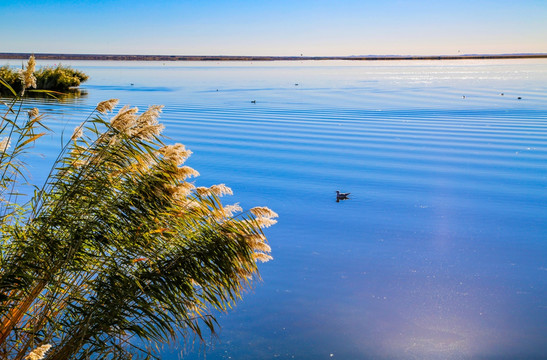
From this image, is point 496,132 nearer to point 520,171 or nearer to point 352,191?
point 520,171

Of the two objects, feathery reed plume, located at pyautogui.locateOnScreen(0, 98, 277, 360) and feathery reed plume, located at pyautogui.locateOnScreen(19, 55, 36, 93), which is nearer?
feathery reed plume, located at pyautogui.locateOnScreen(19, 55, 36, 93)

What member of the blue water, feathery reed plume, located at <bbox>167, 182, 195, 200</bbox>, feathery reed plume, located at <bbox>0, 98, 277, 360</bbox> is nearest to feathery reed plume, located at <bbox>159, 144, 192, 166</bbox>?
feathery reed plume, located at <bbox>0, 98, 277, 360</bbox>

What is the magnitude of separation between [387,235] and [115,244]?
903 centimetres

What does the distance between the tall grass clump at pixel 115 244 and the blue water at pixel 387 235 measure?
2.85 m

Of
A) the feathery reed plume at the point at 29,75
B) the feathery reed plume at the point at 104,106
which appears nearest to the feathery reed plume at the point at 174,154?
the feathery reed plume at the point at 104,106

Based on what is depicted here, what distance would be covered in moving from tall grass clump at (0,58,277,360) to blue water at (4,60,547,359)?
285 centimetres

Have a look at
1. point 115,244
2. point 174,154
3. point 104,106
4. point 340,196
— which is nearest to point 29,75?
point 104,106

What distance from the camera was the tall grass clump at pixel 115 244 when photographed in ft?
18.3

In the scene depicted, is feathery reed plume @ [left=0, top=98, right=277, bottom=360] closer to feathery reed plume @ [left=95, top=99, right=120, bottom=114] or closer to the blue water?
feathery reed plume @ [left=95, top=99, right=120, bottom=114]

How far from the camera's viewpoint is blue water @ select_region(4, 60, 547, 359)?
8859 mm

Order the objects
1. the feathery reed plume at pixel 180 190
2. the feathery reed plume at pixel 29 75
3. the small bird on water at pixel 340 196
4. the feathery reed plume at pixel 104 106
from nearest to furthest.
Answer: the feathery reed plume at pixel 29 75 < the feathery reed plume at pixel 104 106 < the feathery reed plume at pixel 180 190 < the small bird on water at pixel 340 196

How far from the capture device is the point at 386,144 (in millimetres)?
26344

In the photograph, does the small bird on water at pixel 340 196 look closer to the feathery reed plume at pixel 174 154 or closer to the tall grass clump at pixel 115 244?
the tall grass clump at pixel 115 244

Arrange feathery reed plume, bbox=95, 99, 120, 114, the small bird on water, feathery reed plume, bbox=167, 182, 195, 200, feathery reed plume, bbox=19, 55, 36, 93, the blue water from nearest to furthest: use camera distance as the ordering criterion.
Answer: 1. feathery reed plume, bbox=19, 55, 36, 93
2. feathery reed plume, bbox=95, 99, 120, 114
3. feathery reed plume, bbox=167, 182, 195, 200
4. the blue water
5. the small bird on water
